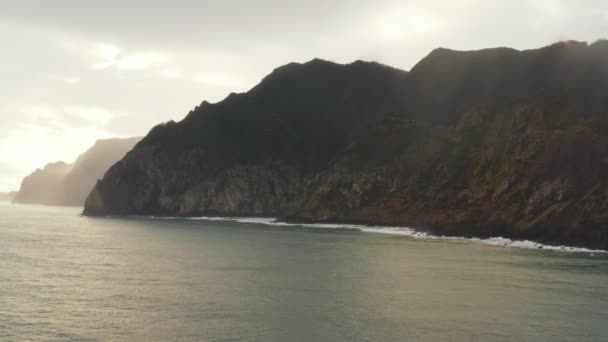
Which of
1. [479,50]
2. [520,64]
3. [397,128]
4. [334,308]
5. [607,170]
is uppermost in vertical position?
[479,50]

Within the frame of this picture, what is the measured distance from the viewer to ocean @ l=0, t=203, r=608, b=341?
101ft

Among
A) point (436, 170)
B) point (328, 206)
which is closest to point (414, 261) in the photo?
point (436, 170)

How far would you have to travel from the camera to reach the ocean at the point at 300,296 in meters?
30.8

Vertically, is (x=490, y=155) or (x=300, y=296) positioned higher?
(x=490, y=155)

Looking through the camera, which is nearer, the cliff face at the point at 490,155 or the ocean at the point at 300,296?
the ocean at the point at 300,296

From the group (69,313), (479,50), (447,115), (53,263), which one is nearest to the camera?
(69,313)

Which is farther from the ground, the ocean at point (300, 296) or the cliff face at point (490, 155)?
the cliff face at point (490, 155)

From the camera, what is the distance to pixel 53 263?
60562 millimetres

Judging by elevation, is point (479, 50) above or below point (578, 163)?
above

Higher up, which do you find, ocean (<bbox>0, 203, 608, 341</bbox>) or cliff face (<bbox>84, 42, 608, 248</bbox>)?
cliff face (<bbox>84, 42, 608, 248</bbox>)

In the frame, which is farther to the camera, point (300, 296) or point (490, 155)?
point (490, 155)

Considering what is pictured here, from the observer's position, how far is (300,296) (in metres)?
41.8

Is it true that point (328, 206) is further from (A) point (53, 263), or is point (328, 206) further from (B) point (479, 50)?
(A) point (53, 263)

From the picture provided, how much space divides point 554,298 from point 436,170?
4313 inches
